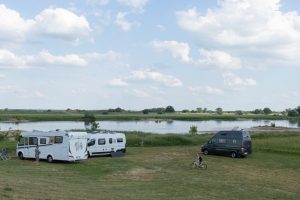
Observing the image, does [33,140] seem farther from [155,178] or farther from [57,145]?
[155,178]

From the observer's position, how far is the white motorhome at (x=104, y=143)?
2686 centimetres

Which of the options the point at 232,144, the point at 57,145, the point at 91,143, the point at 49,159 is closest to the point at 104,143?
the point at 91,143

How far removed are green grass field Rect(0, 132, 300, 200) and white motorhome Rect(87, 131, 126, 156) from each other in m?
0.74

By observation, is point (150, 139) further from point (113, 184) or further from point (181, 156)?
point (113, 184)

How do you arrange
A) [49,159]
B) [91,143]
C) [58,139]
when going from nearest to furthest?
[58,139] < [49,159] < [91,143]

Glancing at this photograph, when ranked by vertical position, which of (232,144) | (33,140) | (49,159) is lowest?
(49,159)

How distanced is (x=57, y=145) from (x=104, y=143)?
5.04 metres

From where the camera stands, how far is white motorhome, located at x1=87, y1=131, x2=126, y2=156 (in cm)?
2686

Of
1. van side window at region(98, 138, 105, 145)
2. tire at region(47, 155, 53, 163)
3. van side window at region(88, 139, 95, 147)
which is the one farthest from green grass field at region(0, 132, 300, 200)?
van side window at region(88, 139, 95, 147)

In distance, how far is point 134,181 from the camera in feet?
56.9

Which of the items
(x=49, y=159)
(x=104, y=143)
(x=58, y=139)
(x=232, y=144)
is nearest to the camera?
(x=58, y=139)

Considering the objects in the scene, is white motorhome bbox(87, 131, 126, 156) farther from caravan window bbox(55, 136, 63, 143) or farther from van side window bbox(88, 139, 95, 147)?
caravan window bbox(55, 136, 63, 143)

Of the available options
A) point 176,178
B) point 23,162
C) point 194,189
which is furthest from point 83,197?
point 23,162

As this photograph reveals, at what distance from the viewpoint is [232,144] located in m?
27.9
